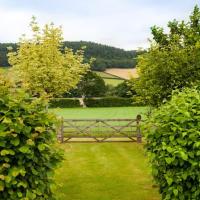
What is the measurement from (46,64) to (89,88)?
180 ft

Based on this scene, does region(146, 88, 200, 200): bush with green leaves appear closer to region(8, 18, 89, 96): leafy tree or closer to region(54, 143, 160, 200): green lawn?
region(54, 143, 160, 200): green lawn

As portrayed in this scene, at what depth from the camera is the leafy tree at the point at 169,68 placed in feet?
78.8

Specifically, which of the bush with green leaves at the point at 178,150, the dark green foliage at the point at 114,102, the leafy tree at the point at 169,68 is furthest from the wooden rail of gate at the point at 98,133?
the dark green foliage at the point at 114,102

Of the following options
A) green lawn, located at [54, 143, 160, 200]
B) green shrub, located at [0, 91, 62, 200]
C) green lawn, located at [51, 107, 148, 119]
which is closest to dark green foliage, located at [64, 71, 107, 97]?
green lawn, located at [51, 107, 148, 119]

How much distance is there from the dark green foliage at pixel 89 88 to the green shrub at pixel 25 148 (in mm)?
77627

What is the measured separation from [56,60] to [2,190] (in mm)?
26242

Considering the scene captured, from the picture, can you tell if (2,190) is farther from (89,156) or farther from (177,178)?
(89,156)

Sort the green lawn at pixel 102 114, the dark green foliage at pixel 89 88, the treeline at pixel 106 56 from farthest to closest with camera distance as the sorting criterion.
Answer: the treeline at pixel 106 56
the dark green foliage at pixel 89 88
the green lawn at pixel 102 114

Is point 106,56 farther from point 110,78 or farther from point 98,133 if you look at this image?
point 98,133

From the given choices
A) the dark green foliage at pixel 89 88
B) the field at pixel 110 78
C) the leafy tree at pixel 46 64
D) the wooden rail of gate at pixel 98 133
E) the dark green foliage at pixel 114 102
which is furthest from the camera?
the field at pixel 110 78

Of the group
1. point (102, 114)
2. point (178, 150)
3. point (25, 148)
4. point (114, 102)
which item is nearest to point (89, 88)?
point (114, 102)

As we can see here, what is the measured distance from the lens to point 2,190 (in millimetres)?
8492

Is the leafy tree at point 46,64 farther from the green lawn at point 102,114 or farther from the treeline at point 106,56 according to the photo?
the treeline at point 106,56

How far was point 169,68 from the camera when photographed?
24.0m
